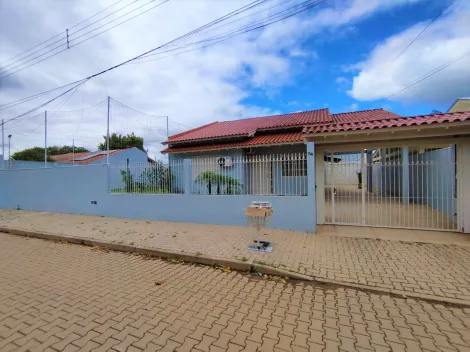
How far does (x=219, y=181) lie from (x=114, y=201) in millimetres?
4321

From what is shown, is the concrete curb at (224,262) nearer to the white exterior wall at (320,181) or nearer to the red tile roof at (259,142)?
the white exterior wall at (320,181)

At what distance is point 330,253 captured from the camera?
196 inches

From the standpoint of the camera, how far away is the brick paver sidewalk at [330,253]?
3766 mm

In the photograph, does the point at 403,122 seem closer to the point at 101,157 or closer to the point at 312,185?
the point at 312,185

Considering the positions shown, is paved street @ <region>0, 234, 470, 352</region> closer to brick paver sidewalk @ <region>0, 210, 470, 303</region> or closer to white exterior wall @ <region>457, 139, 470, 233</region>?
brick paver sidewalk @ <region>0, 210, 470, 303</region>

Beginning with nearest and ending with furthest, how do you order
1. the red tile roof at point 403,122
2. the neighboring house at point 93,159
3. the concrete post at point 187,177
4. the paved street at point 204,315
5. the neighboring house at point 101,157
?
the paved street at point 204,315 < the red tile roof at point 403,122 < the concrete post at point 187,177 < the neighboring house at point 93,159 < the neighboring house at point 101,157

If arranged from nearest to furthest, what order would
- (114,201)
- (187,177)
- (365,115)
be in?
1. (187,177)
2. (114,201)
3. (365,115)

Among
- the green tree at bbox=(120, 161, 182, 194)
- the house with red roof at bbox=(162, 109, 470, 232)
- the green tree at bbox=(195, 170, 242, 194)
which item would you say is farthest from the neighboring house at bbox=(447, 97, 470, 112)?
the green tree at bbox=(120, 161, 182, 194)

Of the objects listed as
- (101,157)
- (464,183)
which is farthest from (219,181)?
(101,157)

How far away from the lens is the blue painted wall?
6.77m

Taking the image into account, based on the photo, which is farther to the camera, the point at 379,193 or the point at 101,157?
the point at 101,157

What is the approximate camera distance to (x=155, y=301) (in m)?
3.28

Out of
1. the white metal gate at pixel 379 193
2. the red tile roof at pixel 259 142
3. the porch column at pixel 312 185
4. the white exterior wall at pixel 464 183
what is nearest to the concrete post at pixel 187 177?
the porch column at pixel 312 185

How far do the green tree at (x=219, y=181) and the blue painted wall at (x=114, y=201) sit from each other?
0.34 metres
